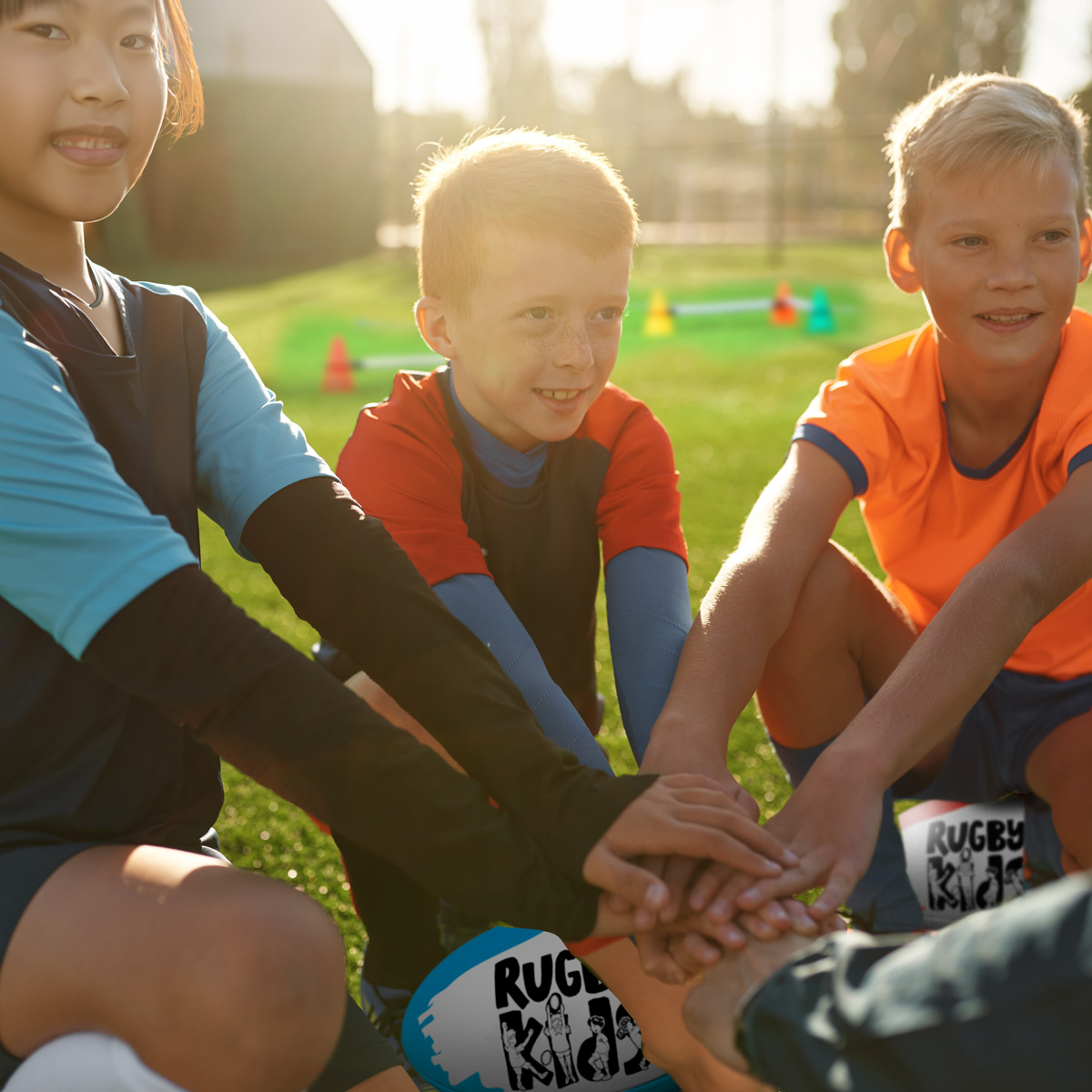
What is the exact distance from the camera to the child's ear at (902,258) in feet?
5.79

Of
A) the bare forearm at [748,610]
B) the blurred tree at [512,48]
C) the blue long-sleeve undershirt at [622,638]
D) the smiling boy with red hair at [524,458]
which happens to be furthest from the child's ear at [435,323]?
the blurred tree at [512,48]

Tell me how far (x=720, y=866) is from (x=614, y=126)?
20330 mm

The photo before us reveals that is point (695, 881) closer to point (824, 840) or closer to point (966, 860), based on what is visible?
point (824, 840)

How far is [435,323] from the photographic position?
1683mm

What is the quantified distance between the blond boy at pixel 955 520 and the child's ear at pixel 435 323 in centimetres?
54

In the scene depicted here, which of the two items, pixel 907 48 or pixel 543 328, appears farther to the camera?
pixel 907 48

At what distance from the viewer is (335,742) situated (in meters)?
1.01

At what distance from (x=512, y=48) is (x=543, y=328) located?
21.1 meters

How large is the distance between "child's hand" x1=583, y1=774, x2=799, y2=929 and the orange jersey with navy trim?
28.6 inches

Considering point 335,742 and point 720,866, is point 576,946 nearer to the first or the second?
point 720,866

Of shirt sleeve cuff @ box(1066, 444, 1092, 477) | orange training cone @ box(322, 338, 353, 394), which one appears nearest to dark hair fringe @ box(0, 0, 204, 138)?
shirt sleeve cuff @ box(1066, 444, 1092, 477)

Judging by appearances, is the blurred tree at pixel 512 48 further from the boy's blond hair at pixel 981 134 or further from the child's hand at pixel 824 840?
the child's hand at pixel 824 840

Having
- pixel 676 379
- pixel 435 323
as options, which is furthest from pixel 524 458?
pixel 676 379

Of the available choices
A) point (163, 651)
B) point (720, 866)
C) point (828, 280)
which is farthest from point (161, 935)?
point (828, 280)
